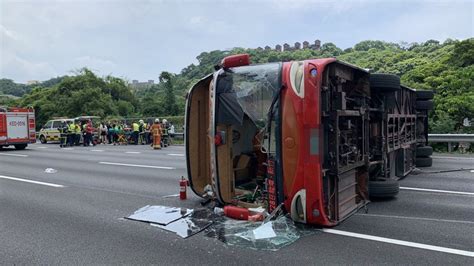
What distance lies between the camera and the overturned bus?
16.6ft

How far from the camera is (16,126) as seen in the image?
21.8 m

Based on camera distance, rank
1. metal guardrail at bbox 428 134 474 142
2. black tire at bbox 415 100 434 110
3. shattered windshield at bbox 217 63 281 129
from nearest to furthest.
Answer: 1. shattered windshield at bbox 217 63 281 129
2. black tire at bbox 415 100 434 110
3. metal guardrail at bbox 428 134 474 142

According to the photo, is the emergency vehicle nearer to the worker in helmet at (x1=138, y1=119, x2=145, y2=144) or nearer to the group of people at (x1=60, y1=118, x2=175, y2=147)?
the group of people at (x1=60, y1=118, x2=175, y2=147)

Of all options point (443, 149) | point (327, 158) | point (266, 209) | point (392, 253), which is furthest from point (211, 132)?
point (443, 149)

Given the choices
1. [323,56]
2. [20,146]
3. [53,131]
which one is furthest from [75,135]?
[323,56]

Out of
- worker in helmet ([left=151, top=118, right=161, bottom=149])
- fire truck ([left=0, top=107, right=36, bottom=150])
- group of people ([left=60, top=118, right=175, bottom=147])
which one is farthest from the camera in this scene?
group of people ([left=60, top=118, right=175, bottom=147])

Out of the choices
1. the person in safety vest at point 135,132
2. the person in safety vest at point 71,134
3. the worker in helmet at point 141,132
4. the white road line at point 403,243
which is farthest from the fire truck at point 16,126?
the white road line at point 403,243

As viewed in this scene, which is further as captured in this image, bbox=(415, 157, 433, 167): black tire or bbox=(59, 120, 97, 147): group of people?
bbox=(59, 120, 97, 147): group of people

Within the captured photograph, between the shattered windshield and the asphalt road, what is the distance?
1.68 metres

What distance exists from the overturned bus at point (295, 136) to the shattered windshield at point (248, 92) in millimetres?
13

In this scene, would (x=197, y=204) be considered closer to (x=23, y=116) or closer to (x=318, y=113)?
(x=318, y=113)

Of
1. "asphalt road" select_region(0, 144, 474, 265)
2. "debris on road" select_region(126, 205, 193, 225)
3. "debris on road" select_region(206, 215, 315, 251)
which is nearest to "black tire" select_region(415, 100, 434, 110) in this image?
"asphalt road" select_region(0, 144, 474, 265)

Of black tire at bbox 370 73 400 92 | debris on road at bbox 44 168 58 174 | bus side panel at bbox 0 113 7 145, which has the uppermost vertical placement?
black tire at bbox 370 73 400 92

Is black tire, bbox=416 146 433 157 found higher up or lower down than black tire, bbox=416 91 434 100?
lower down
